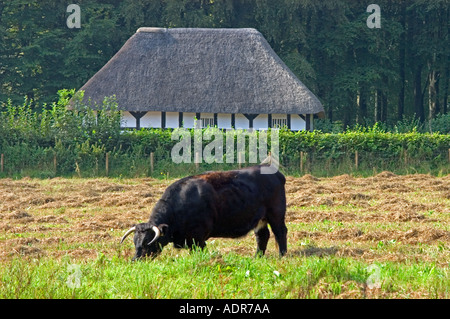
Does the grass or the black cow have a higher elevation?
the black cow

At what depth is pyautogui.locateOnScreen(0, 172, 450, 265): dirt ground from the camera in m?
11.1

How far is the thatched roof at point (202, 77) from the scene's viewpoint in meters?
35.7

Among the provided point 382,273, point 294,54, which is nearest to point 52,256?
point 382,273

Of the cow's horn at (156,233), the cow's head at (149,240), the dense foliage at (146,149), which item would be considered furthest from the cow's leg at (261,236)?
the dense foliage at (146,149)

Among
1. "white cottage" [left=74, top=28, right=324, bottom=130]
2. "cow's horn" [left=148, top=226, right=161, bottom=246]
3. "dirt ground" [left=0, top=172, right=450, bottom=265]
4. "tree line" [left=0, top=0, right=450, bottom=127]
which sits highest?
"tree line" [left=0, top=0, right=450, bottom=127]

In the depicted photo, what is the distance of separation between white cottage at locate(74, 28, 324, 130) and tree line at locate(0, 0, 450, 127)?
5.95 metres

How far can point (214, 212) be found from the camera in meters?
10.2

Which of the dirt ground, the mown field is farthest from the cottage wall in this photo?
the mown field

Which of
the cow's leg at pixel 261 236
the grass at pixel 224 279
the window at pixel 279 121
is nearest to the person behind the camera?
the grass at pixel 224 279

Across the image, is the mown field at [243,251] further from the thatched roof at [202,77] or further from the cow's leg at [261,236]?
the thatched roof at [202,77]

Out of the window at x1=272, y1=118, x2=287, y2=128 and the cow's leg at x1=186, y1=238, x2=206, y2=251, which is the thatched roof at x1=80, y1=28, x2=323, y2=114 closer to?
the window at x1=272, y1=118, x2=287, y2=128

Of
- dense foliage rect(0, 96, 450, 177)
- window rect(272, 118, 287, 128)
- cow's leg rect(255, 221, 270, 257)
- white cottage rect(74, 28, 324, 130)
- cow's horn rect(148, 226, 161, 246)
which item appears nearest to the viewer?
cow's horn rect(148, 226, 161, 246)

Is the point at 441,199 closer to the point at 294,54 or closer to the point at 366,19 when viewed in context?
the point at 294,54

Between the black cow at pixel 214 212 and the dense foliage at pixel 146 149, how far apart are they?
15518 millimetres
